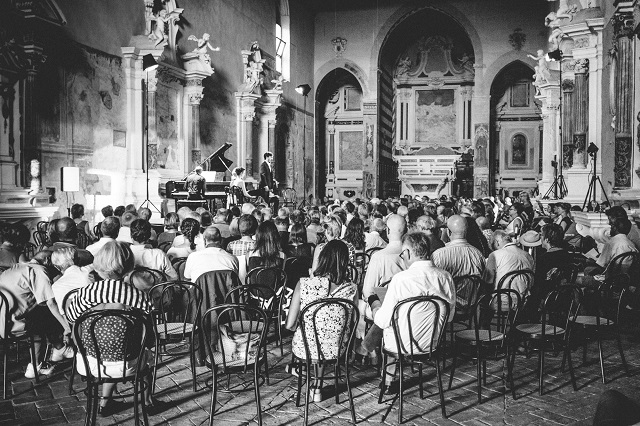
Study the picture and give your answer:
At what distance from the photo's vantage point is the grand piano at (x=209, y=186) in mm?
14445

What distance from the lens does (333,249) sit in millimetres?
4125

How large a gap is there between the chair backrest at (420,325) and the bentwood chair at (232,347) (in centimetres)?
88

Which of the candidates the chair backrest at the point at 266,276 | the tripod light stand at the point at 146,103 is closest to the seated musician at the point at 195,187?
the tripod light stand at the point at 146,103

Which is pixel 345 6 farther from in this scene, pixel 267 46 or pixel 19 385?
pixel 19 385

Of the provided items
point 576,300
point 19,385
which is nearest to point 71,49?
point 19,385

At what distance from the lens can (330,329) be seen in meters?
4.02

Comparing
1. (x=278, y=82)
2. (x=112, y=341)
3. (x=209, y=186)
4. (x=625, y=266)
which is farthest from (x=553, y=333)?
(x=278, y=82)

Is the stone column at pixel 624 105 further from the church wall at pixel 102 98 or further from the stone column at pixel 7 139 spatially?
the stone column at pixel 7 139

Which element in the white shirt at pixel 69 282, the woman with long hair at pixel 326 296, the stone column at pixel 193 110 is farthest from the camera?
the stone column at pixel 193 110

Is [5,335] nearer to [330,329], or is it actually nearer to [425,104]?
[330,329]

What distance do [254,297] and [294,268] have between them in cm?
64

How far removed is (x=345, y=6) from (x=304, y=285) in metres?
25.1

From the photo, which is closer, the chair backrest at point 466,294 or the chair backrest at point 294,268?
the chair backrest at point 466,294

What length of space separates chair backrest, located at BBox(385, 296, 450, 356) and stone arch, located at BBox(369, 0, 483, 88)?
23.3 metres
